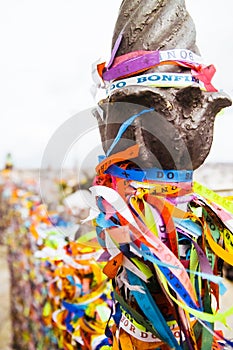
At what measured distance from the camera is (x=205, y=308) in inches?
28.9

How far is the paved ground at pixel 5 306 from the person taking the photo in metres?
2.47

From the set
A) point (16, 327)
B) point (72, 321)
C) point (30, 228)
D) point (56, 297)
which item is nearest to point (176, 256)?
point (72, 321)

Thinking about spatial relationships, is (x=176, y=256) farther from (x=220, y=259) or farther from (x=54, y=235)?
(x=54, y=235)

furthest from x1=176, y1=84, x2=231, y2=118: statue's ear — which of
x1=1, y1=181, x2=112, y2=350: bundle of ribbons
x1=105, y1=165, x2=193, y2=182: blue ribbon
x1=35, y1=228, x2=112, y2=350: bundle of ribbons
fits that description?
x1=35, y1=228, x2=112, y2=350: bundle of ribbons

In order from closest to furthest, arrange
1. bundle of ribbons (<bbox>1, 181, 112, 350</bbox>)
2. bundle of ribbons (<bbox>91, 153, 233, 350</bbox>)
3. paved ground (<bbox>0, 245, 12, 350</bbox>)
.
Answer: bundle of ribbons (<bbox>91, 153, 233, 350</bbox>), bundle of ribbons (<bbox>1, 181, 112, 350</bbox>), paved ground (<bbox>0, 245, 12, 350</bbox>)

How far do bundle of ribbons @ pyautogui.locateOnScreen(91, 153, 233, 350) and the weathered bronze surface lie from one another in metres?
0.04

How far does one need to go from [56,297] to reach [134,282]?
2.55ft

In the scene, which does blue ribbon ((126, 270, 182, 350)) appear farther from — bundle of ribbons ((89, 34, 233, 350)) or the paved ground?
the paved ground

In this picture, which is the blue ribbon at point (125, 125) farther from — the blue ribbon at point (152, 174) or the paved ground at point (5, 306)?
the paved ground at point (5, 306)

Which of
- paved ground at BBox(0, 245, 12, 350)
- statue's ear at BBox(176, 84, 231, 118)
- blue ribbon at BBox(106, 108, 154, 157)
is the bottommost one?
paved ground at BBox(0, 245, 12, 350)

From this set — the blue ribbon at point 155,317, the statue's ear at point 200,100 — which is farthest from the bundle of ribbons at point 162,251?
the statue's ear at point 200,100

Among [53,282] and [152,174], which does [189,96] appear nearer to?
[152,174]

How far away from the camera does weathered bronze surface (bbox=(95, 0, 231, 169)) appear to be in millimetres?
711

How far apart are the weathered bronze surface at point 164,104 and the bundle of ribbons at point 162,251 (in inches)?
1.5
